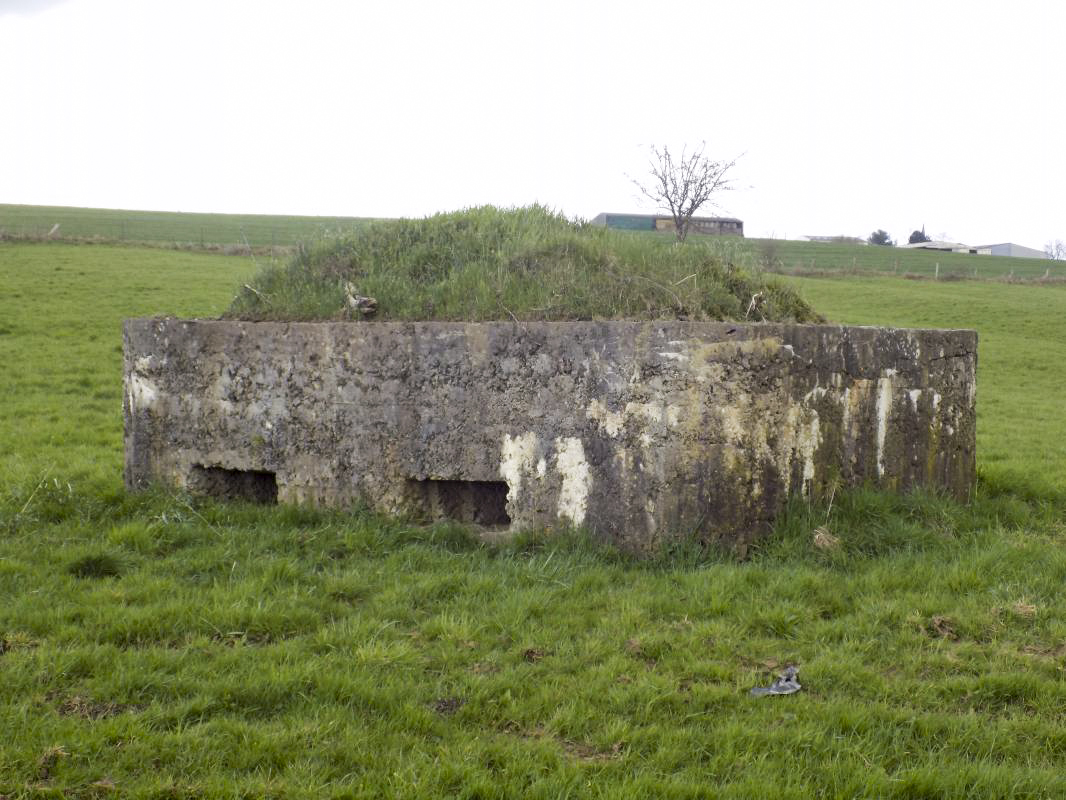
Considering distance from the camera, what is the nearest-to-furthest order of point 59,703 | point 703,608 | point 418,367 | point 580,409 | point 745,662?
point 59,703
point 745,662
point 703,608
point 580,409
point 418,367

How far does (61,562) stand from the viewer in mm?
5125

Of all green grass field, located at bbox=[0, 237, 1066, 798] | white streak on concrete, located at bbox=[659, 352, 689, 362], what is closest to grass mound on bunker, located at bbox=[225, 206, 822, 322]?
white streak on concrete, located at bbox=[659, 352, 689, 362]

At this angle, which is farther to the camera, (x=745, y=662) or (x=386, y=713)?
(x=745, y=662)

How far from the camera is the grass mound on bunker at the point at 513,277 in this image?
607cm

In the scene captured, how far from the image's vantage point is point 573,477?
5547 mm

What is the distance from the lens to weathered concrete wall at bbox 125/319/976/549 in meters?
5.38

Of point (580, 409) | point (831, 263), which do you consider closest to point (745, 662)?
point (580, 409)

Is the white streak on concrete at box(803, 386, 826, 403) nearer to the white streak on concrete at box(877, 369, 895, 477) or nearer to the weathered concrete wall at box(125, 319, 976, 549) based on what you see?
the weathered concrete wall at box(125, 319, 976, 549)

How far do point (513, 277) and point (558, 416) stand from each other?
1.24 metres

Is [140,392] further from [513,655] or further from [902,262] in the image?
[902,262]

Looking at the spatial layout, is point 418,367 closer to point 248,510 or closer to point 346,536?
point 346,536

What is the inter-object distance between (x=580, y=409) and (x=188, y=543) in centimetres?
259

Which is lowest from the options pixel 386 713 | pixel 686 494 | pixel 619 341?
pixel 386 713

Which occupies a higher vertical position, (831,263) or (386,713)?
(831,263)
